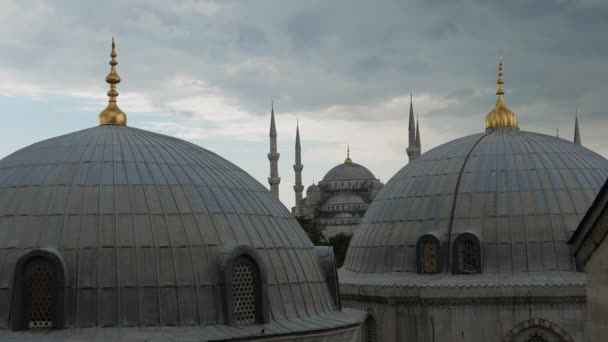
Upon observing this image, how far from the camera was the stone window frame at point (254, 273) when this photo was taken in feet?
59.0

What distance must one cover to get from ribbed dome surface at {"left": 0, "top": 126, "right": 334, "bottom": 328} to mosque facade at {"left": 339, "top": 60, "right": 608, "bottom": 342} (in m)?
6.60

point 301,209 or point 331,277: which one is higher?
point 301,209

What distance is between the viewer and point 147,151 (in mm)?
20484

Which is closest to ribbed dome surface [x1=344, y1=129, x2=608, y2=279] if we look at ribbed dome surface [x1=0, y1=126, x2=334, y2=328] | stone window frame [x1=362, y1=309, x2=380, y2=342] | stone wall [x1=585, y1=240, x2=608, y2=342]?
stone window frame [x1=362, y1=309, x2=380, y2=342]

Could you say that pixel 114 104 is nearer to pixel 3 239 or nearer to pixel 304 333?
pixel 3 239

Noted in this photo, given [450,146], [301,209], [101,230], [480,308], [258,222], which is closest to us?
[101,230]

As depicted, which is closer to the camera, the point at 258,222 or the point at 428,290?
the point at 258,222

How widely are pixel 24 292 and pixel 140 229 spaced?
2.41 meters

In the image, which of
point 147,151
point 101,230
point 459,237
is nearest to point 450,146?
point 459,237

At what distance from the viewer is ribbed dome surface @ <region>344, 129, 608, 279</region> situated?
26.5 meters

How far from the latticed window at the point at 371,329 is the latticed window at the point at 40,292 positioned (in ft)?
41.8

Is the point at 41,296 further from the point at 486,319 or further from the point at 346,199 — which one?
the point at 346,199

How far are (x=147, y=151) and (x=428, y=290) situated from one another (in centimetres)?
964

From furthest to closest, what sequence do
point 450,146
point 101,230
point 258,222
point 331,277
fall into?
point 450,146 < point 331,277 < point 258,222 < point 101,230
